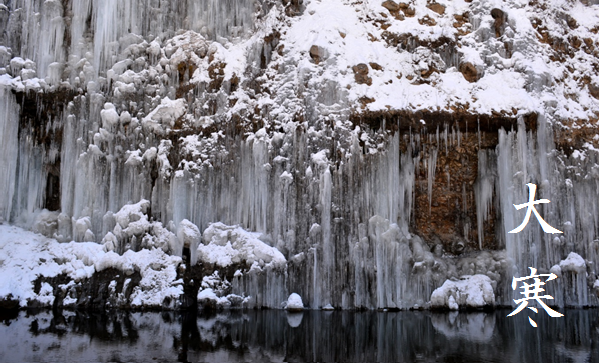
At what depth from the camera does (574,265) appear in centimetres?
1208

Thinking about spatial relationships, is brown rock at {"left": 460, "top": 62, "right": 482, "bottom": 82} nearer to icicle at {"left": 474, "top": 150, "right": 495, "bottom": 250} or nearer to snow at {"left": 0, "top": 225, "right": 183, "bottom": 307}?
icicle at {"left": 474, "top": 150, "right": 495, "bottom": 250}

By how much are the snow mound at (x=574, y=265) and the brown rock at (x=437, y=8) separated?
21.1 feet

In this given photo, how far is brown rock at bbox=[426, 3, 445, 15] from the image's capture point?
45.3ft

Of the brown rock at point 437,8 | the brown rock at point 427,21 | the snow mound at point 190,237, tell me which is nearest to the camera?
the snow mound at point 190,237

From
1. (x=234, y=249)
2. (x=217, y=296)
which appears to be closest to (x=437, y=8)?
(x=234, y=249)

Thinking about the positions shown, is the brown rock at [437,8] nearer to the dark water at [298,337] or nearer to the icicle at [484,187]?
the icicle at [484,187]

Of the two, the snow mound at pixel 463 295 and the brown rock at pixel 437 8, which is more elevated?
the brown rock at pixel 437 8

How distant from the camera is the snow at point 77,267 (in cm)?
1191

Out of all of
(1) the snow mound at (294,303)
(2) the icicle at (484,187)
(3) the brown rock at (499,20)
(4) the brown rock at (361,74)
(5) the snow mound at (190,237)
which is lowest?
(1) the snow mound at (294,303)

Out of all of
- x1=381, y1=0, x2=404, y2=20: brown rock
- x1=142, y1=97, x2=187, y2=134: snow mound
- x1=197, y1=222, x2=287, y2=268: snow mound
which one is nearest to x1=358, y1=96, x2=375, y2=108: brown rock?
x1=381, y1=0, x2=404, y2=20: brown rock

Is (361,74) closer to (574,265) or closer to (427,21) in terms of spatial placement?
(427,21)

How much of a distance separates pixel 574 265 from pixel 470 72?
15.8ft

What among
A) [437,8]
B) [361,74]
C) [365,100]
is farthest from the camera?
[437,8]

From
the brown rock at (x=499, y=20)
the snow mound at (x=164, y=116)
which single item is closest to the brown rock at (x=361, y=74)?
the brown rock at (x=499, y=20)
